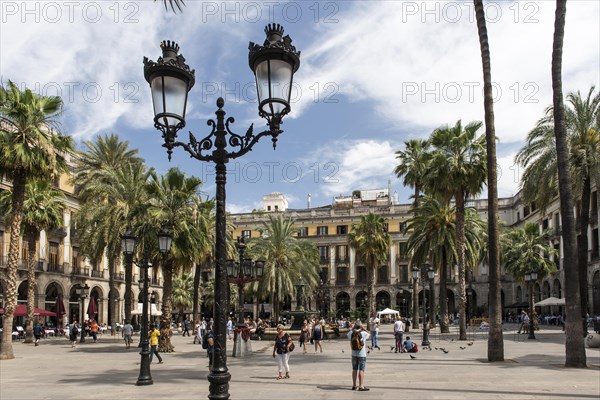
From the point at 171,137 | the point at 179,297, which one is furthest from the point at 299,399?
the point at 179,297

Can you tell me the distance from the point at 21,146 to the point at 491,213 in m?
18.3

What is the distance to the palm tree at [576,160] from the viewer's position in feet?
84.4

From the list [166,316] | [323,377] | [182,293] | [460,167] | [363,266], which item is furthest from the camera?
[363,266]

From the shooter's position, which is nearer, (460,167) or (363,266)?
(460,167)

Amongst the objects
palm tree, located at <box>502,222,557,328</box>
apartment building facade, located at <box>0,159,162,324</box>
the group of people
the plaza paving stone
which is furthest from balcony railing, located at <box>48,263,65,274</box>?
palm tree, located at <box>502,222,557,328</box>

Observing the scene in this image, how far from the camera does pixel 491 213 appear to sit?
19578 millimetres

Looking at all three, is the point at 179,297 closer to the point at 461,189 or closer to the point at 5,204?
the point at 5,204

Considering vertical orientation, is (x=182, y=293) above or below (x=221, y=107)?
below

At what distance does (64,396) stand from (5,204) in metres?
27.5

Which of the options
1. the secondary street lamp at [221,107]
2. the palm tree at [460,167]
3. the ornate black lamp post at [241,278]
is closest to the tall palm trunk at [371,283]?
the palm tree at [460,167]

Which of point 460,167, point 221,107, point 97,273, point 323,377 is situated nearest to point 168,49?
point 221,107

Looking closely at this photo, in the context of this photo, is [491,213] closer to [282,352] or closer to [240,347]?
[282,352]

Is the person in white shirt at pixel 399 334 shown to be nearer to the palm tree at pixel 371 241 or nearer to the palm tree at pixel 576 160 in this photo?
the palm tree at pixel 576 160

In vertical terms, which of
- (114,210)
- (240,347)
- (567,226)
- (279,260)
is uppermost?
(114,210)
